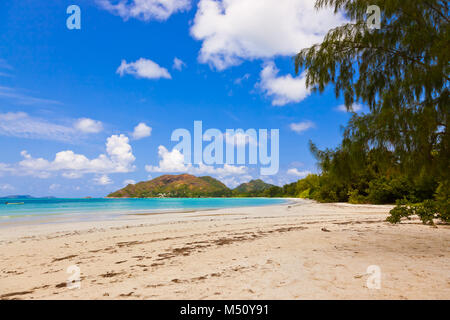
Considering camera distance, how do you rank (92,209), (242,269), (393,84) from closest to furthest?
(242,269)
(393,84)
(92,209)

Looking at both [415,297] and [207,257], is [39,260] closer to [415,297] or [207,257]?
[207,257]

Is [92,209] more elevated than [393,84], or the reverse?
[393,84]

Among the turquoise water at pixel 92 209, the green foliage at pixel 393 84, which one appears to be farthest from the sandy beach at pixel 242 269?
the turquoise water at pixel 92 209

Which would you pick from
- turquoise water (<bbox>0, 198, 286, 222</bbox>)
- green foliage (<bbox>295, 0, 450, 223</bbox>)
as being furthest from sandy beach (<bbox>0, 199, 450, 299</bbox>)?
turquoise water (<bbox>0, 198, 286, 222</bbox>)

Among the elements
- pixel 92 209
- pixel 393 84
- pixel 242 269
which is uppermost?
pixel 393 84

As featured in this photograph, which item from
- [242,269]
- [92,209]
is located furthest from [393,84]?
[92,209]

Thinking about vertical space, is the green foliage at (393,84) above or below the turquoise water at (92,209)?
above

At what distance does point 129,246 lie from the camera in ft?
27.5

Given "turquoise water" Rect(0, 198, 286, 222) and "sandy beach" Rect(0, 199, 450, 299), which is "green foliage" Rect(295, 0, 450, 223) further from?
"turquoise water" Rect(0, 198, 286, 222)

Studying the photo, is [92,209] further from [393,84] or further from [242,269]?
[393,84]

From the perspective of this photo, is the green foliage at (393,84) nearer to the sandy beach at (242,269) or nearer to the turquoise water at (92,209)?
the sandy beach at (242,269)

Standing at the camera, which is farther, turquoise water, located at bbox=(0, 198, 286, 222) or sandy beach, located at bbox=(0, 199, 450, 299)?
turquoise water, located at bbox=(0, 198, 286, 222)

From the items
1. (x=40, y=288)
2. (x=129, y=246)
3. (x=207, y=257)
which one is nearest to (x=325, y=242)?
(x=207, y=257)
